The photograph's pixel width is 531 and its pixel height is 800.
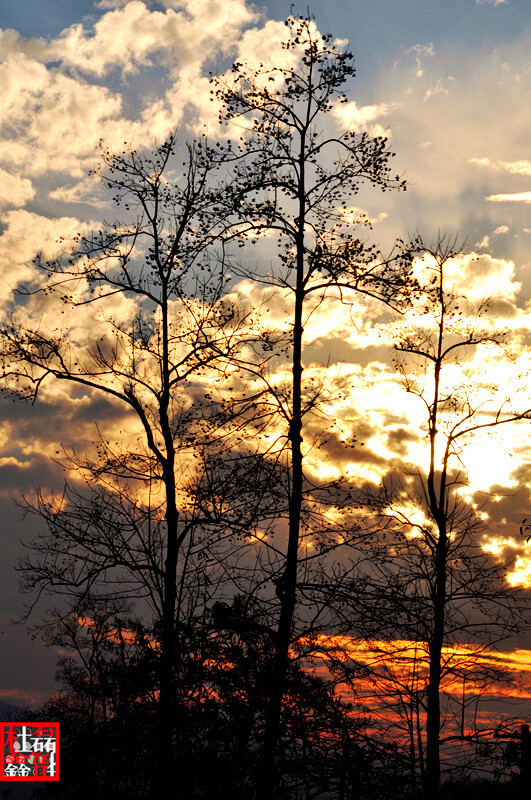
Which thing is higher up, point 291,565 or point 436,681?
point 291,565

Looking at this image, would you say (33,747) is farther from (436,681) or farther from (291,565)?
(291,565)

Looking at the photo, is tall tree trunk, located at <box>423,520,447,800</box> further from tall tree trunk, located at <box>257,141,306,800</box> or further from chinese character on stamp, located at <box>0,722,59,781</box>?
chinese character on stamp, located at <box>0,722,59,781</box>

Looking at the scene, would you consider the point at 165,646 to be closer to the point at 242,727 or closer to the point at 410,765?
the point at 242,727

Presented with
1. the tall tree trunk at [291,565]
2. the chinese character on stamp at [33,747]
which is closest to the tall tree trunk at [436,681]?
the tall tree trunk at [291,565]

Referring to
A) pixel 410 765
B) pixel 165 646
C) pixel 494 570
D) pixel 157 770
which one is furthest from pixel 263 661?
pixel 494 570

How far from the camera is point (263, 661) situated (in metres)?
13.0

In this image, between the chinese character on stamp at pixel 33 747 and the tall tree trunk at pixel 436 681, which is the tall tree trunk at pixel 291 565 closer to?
the tall tree trunk at pixel 436 681

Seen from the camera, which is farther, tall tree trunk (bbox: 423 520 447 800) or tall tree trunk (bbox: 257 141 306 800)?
tall tree trunk (bbox: 423 520 447 800)

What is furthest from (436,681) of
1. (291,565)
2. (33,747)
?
(33,747)

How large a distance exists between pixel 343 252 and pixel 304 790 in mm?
10669

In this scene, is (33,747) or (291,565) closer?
(291,565)

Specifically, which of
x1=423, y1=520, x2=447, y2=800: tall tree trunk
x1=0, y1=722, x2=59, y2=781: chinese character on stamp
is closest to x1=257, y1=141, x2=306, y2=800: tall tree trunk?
x1=423, y1=520, x2=447, y2=800: tall tree trunk

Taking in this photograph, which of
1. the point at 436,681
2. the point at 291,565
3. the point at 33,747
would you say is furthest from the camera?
the point at 33,747

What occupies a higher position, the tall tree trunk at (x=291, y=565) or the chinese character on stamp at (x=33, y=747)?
the tall tree trunk at (x=291, y=565)
